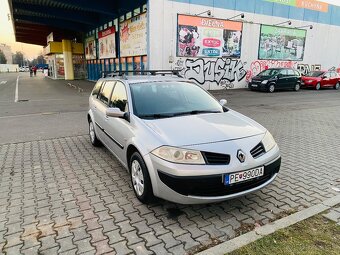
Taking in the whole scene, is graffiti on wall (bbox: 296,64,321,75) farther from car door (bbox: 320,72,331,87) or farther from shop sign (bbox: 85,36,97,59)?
shop sign (bbox: 85,36,97,59)

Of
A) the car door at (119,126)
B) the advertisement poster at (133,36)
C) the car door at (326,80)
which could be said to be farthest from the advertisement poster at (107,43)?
the car door at (119,126)

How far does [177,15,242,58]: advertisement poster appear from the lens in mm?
18031

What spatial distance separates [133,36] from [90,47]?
42.9 feet

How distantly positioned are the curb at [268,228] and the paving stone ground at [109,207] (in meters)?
0.12

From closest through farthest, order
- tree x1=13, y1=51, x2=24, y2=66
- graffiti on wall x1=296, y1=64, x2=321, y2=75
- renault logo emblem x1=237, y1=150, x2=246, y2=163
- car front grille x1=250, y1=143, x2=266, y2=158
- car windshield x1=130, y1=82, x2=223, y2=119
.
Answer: renault logo emblem x1=237, y1=150, x2=246, y2=163, car front grille x1=250, y1=143, x2=266, y2=158, car windshield x1=130, y1=82, x2=223, y2=119, graffiti on wall x1=296, y1=64, x2=321, y2=75, tree x1=13, y1=51, x2=24, y2=66

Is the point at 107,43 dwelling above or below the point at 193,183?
above

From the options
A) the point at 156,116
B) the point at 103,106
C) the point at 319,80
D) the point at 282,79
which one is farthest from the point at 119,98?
the point at 319,80

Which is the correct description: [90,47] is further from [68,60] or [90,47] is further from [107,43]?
[107,43]

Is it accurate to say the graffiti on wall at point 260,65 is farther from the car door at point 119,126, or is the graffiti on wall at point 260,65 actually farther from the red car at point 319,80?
the car door at point 119,126

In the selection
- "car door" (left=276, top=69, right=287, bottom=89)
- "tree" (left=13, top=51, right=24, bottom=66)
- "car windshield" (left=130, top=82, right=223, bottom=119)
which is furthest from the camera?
"tree" (left=13, top=51, right=24, bottom=66)

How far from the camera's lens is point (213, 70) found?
19953mm

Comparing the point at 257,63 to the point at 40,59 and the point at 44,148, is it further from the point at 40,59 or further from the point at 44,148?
the point at 40,59

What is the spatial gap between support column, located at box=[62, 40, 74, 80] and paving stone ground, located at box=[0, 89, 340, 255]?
103 feet

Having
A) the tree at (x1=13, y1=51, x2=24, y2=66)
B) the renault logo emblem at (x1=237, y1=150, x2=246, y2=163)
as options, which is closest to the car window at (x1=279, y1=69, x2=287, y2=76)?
the renault logo emblem at (x1=237, y1=150, x2=246, y2=163)
